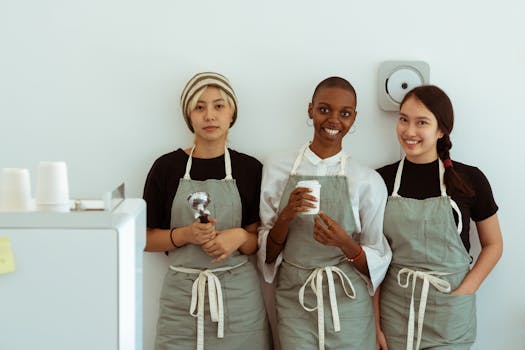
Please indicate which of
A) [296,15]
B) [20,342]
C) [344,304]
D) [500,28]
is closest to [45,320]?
[20,342]

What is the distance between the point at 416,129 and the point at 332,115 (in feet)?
0.83

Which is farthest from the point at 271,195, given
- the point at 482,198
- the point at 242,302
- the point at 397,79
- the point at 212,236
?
the point at 482,198

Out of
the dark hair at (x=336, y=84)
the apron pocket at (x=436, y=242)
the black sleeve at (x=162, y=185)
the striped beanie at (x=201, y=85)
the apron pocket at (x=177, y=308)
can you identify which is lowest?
the apron pocket at (x=177, y=308)

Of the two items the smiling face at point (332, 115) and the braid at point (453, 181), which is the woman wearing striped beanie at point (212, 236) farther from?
the braid at point (453, 181)

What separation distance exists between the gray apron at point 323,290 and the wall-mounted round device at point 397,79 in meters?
0.26

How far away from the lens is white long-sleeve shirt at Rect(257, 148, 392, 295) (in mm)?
1914

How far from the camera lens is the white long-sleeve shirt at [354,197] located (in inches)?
75.4

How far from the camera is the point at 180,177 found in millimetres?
1963

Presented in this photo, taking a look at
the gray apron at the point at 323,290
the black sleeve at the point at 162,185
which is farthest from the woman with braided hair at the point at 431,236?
the black sleeve at the point at 162,185

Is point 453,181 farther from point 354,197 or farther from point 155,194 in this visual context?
point 155,194

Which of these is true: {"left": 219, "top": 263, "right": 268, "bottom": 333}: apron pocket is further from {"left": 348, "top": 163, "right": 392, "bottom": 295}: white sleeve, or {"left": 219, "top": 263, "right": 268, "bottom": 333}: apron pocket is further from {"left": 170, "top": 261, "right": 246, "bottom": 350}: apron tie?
{"left": 348, "top": 163, "right": 392, "bottom": 295}: white sleeve

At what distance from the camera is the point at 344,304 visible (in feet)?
6.18

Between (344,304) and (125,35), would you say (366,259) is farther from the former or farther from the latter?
(125,35)

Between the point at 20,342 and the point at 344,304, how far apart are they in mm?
1057
